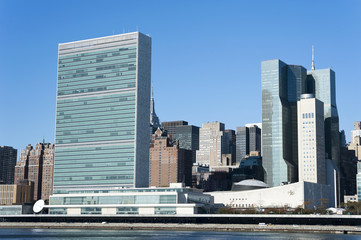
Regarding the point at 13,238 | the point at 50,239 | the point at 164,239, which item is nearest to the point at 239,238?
the point at 164,239

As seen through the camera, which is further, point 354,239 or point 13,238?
point 13,238

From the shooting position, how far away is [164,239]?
173375mm

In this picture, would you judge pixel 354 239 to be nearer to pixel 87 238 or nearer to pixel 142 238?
pixel 142 238

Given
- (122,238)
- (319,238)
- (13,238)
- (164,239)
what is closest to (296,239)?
(319,238)

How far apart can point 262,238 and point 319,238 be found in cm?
1702

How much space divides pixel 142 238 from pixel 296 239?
151 feet

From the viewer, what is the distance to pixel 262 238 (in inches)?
6929

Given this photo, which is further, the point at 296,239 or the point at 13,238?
the point at 13,238

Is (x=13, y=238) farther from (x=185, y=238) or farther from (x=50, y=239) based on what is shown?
(x=185, y=238)

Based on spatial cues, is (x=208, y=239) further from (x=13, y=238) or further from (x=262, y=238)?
(x=13, y=238)

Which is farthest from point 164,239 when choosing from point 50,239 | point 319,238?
point 319,238

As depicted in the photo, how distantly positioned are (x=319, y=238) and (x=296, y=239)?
8506 millimetres

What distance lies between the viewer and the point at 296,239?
172000mm

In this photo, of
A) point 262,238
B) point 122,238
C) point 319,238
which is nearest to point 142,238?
point 122,238
